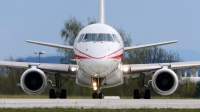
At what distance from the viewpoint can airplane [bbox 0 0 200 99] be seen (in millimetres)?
29578

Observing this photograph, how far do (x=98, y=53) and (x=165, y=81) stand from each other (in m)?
5.27

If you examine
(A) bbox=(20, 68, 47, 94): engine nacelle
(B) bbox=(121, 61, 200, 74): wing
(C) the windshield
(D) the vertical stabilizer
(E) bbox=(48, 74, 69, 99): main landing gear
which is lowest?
(E) bbox=(48, 74, 69, 99): main landing gear

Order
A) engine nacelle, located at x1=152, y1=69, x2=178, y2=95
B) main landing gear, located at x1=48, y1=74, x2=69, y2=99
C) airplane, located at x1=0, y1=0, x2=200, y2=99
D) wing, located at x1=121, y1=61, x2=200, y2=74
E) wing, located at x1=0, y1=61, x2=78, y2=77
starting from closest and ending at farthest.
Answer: airplane, located at x1=0, y1=0, x2=200, y2=99 → engine nacelle, located at x1=152, y1=69, x2=178, y2=95 → wing, located at x1=121, y1=61, x2=200, y2=74 → wing, located at x1=0, y1=61, x2=78, y2=77 → main landing gear, located at x1=48, y1=74, x2=69, y2=99

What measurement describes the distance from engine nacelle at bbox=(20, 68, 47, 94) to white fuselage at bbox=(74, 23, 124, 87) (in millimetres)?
2115

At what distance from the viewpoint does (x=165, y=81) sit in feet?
108

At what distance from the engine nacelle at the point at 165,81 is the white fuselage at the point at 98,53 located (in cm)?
205

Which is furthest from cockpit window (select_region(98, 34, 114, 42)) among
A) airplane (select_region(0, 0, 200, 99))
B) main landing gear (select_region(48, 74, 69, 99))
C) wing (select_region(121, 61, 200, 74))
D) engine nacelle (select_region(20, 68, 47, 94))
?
main landing gear (select_region(48, 74, 69, 99))

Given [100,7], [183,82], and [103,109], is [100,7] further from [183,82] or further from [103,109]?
[103,109]

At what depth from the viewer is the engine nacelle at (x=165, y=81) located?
3259 centimetres

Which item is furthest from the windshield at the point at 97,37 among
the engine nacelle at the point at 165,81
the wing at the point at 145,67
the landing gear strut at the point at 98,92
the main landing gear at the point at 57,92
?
the main landing gear at the point at 57,92

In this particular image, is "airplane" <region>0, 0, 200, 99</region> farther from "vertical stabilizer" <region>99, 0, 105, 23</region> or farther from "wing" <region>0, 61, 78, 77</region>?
"vertical stabilizer" <region>99, 0, 105, 23</region>

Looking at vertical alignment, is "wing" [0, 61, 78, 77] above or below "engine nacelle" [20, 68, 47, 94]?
above

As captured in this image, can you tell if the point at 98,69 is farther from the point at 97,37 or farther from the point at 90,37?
the point at 90,37

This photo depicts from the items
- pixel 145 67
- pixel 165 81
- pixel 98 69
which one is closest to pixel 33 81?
pixel 98 69
